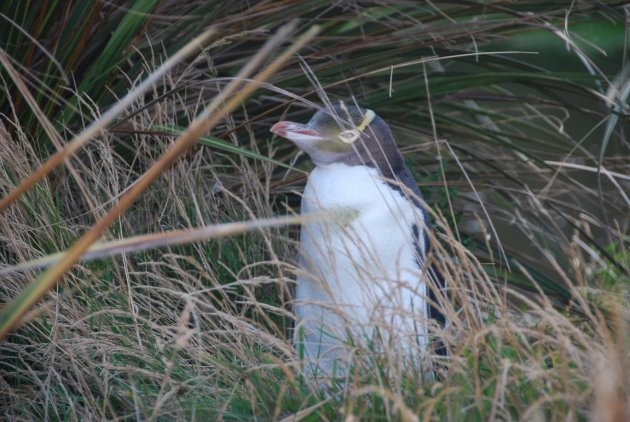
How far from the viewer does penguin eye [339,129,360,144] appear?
2.36 metres

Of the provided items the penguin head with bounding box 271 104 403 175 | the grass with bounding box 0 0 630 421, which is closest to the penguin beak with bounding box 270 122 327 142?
the penguin head with bounding box 271 104 403 175

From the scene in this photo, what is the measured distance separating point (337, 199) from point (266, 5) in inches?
33.2

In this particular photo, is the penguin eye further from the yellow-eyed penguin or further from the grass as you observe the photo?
the grass

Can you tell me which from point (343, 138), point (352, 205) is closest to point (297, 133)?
point (343, 138)

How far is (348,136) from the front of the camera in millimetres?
2375

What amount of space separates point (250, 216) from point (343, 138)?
303 mm

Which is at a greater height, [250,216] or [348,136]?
[348,136]

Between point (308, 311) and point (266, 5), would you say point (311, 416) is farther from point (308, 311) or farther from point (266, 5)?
point (266, 5)

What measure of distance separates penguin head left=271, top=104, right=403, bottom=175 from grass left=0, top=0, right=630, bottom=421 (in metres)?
0.14

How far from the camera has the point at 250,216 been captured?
2.41 meters

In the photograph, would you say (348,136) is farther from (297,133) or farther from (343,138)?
(297,133)

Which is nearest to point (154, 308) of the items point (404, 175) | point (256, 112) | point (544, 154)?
point (404, 175)

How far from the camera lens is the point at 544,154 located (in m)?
3.44

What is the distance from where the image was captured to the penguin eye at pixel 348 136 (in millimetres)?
2355
